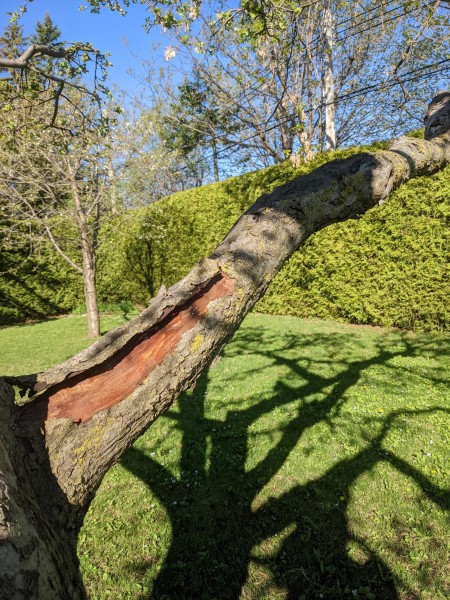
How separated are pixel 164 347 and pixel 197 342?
0.37ft

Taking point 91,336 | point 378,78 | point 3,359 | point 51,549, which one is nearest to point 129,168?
point 91,336

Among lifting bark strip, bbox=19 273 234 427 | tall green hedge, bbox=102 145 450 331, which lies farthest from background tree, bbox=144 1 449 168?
lifting bark strip, bbox=19 273 234 427

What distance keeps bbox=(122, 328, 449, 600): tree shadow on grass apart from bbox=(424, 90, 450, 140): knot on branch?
9.83ft

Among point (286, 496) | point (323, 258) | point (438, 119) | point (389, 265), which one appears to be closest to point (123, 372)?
point (286, 496)

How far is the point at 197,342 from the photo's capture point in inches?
46.9

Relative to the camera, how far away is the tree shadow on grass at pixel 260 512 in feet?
8.11

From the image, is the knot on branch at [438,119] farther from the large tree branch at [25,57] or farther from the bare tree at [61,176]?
the bare tree at [61,176]

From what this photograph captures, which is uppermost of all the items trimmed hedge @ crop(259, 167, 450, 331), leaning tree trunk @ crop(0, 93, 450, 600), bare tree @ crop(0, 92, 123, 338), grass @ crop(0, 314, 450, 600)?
bare tree @ crop(0, 92, 123, 338)

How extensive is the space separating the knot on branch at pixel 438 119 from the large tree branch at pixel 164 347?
153 centimetres

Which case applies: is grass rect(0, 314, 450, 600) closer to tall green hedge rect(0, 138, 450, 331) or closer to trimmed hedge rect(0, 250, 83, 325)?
tall green hedge rect(0, 138, 450, 331)

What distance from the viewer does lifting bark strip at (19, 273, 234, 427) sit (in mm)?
1067

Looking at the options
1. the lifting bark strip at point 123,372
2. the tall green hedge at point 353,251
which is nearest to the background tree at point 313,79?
the tall green hedge at point 353,251

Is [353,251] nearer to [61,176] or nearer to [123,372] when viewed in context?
[61,176]

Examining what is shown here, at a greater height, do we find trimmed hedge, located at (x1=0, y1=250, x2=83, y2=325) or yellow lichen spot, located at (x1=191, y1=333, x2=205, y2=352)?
yellow lichen spot, located at (x1=191, y1=333, x2=205, y2=352)
